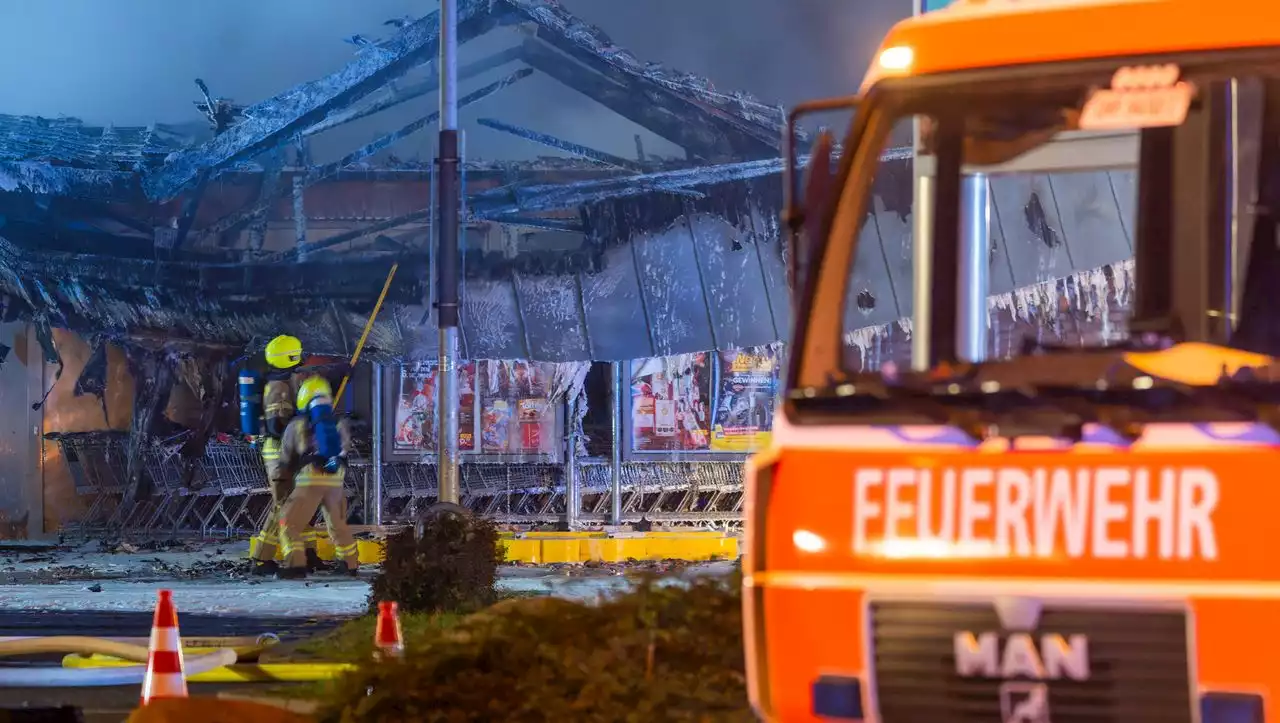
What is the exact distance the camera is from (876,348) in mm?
4793

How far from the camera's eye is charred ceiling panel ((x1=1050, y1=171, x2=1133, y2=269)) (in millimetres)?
5266

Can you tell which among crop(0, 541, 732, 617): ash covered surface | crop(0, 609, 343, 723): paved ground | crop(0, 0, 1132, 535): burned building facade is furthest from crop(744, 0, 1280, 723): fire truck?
crop(0, 0, 1132, 535): burned building facade

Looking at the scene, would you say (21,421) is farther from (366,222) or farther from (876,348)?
(876,348)

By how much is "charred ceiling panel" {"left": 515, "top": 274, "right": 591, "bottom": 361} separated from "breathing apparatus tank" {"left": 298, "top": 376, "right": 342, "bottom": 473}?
7949 millimetres

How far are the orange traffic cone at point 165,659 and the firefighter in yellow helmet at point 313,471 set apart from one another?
847 cm

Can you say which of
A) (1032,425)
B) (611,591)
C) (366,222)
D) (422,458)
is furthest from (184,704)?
(366,222)

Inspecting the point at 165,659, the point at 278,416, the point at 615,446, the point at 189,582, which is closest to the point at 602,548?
the point at 615,446

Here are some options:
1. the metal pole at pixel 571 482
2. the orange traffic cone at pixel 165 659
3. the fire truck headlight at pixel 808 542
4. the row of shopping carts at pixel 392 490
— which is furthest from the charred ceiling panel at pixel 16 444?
the fire truck headlight at pixel 808 542

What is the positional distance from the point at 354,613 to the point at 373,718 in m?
8.42

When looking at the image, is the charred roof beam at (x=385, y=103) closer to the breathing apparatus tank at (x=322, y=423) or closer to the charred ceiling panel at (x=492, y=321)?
the charred ceiling panel at (x=492, y=321)

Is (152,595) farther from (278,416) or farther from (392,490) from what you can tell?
(392,490)

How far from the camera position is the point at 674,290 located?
936 inches

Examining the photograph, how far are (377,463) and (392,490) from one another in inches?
37.6

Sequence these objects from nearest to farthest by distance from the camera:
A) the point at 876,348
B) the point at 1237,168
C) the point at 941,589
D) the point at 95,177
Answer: the point at 941,589, the point at 1237,168, the point at 876,348, the point at 95,177
